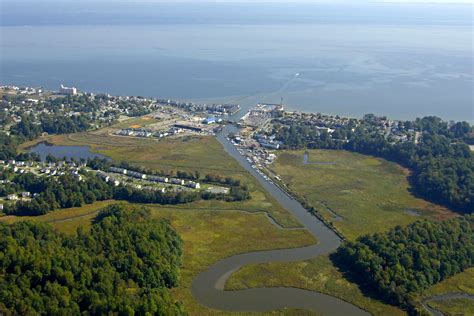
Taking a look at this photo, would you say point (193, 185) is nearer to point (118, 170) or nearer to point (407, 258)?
point (118, 170)

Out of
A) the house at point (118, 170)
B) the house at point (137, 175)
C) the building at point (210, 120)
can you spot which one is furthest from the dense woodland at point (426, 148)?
the house at point (118, 170)

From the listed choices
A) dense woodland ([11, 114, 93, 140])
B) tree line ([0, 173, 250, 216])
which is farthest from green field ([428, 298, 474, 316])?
dense woodland ([11, 114, 93, 140])

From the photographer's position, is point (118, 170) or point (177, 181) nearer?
point (177, 181)

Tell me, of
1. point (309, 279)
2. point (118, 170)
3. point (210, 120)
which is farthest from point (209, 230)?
point (210, 120)

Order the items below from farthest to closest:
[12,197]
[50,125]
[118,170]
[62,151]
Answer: [50,125], [62,151], [118,170], [12,197]

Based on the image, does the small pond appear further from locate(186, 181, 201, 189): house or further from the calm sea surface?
the calm sea surface

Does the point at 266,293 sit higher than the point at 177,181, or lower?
lower

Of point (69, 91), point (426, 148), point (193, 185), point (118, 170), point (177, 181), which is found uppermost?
point (69, 91)
